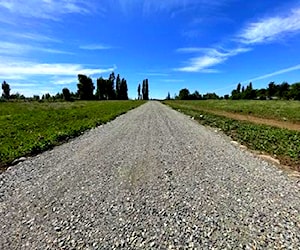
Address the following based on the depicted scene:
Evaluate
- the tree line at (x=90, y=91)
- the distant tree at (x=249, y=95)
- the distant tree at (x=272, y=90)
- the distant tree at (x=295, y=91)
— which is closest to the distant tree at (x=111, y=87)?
the tree line at (x=90, y=91)

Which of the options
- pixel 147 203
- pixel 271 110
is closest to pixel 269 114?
pixel 271 110

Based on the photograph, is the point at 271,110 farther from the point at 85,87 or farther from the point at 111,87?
the point at 111,87

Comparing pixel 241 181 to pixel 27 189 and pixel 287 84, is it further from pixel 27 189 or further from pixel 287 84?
pixel 287 84

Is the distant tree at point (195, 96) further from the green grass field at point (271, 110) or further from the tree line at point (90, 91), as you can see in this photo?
the green grass field at point (271, 110)

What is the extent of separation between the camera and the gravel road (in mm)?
4422

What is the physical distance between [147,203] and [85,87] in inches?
4634

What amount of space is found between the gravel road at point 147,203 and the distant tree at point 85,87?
366ft

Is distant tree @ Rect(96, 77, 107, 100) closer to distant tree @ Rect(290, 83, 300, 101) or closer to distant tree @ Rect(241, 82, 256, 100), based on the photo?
distant tree @ Rect(241, 82, 256, 100)

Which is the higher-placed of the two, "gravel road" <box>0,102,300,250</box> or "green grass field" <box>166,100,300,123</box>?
"gravel road" <box>0,102,300,250</box>

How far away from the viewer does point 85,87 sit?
119 m

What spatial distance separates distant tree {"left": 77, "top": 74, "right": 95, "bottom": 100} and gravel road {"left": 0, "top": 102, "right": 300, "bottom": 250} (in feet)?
366

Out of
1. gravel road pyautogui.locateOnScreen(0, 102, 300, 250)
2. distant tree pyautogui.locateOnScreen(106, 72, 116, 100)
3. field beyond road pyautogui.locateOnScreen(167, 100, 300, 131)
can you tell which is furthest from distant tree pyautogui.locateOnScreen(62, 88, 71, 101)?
gravel road pyautogui.locateOnScreen(0, 102, 300, 250)

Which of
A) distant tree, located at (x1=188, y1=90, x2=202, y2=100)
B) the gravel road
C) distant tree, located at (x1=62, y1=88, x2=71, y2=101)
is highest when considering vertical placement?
the gravel road

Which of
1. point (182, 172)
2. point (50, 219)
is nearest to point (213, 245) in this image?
point (50, 219)
